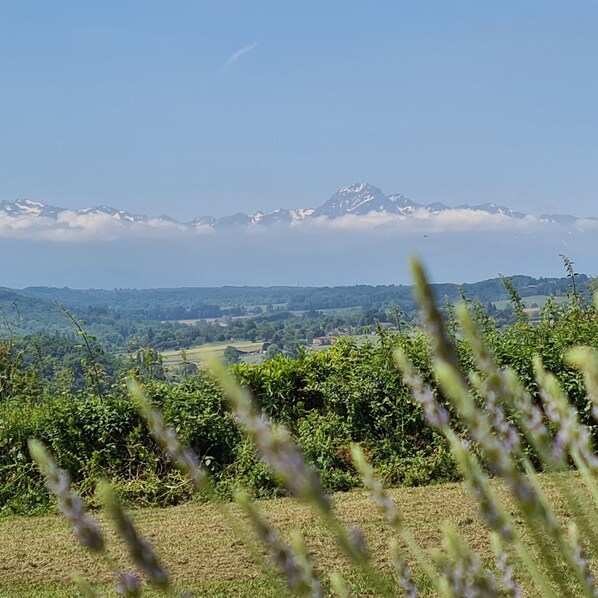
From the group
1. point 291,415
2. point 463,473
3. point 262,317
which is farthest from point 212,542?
point 262,317

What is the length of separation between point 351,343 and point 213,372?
33.3ft

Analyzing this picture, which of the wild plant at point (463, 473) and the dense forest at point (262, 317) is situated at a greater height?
the wild plant at point (463, 473)

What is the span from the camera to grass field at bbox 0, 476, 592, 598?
6422 mm

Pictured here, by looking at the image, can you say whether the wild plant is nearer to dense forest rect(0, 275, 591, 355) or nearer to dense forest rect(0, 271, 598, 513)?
dense forest rect(0, 275, 591, 355)

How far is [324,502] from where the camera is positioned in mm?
750

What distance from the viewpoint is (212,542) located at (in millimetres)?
7281

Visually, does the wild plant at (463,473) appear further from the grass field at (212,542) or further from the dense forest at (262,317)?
the grass field at (212,542)

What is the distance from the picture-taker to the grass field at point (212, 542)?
6422 millimetres

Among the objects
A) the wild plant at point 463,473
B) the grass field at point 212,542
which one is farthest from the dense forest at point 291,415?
the wild plant at point 463,473

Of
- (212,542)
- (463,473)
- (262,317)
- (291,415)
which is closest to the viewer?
(463,473)

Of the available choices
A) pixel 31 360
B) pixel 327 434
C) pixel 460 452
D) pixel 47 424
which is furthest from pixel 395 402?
pixel 460 452

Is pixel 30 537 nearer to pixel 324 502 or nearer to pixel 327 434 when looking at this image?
pixel 327 434

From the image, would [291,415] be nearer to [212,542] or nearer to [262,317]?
[212,542]

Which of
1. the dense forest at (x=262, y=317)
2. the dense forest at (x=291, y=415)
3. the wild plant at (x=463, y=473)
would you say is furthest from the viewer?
the dense forest at (x=262, y=317)
